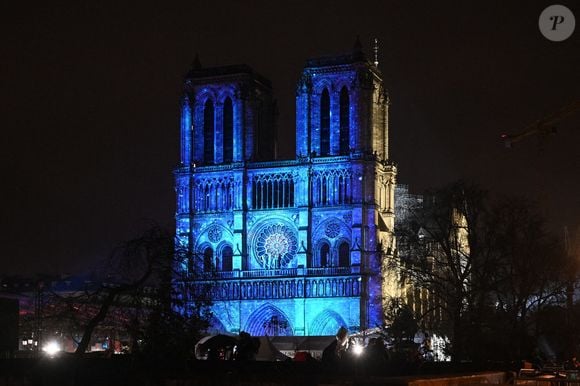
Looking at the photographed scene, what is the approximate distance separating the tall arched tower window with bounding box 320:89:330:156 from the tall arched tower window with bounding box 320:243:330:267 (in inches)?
310

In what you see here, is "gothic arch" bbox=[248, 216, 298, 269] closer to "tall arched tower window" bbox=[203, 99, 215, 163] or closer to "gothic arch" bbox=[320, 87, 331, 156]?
"gothic arch" bbox=[320, 87, 331, 156]

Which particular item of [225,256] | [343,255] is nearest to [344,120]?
[343,255]

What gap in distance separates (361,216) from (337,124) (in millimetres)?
8294

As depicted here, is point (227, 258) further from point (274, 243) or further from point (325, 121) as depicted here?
point (325, 121)

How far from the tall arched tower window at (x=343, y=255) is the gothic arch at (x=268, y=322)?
260 inches

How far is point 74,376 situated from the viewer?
31047mm

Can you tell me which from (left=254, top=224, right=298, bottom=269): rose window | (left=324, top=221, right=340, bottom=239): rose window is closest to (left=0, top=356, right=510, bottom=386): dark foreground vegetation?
(left=324, top=221, right=340, bottom=239): rose window

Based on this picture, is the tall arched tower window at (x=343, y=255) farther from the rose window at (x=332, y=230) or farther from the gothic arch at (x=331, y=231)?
the rose window at (x=332, y=230)

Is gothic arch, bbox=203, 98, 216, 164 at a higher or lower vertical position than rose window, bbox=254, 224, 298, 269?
higher

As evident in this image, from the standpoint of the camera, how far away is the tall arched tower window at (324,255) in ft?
360

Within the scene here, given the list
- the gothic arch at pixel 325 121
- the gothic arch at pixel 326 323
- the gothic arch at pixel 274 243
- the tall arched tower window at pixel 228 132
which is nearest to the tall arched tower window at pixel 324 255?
the gothic arch at pixel 274 243

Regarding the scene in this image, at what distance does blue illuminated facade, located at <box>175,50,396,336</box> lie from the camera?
10769 cm

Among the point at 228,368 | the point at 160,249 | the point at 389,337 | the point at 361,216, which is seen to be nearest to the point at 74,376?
the point at 228,368

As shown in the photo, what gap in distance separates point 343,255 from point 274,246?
631cm
